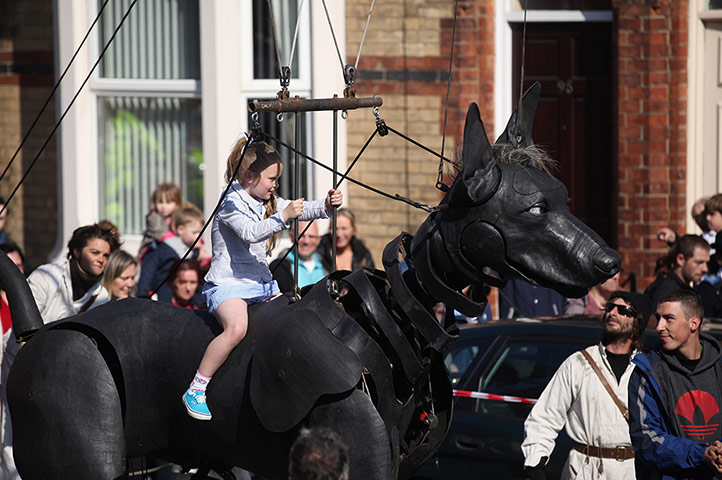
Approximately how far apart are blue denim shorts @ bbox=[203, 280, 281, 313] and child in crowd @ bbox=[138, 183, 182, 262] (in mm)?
4655

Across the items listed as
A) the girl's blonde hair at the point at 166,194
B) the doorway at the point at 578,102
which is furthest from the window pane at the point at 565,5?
the girl's blonde hair at the point at 166,194

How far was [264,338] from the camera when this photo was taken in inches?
180

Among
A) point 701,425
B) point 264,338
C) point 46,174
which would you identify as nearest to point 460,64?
point 46,174

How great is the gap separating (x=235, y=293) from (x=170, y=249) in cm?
440

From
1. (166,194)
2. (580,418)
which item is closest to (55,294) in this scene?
(166,194)

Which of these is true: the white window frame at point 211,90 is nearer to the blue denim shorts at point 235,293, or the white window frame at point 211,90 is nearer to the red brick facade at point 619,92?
the red brick facade at point 619,92

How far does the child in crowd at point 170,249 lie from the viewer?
9.02m

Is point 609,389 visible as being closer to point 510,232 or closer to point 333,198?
point 510,232

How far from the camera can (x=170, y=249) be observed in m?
9.23

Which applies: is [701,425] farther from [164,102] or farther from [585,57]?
[164,102]

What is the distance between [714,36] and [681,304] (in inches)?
205

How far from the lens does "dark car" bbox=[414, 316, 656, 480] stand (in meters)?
6.46

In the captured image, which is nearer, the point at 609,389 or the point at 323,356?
the point at 323,356

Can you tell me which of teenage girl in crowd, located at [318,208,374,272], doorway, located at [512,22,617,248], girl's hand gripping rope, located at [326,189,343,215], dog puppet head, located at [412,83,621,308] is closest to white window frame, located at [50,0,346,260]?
teenage girl in crowd, located at [318,208,374,272]
